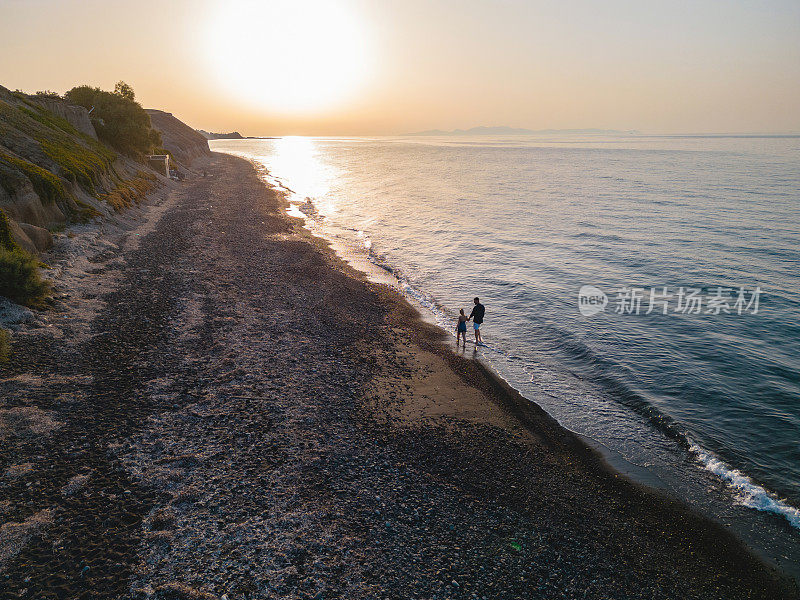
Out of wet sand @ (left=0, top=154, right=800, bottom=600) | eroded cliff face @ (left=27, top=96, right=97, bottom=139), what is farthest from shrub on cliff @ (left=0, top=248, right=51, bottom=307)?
eroded cliff face @ (left=27, top=96, right=97, bottom=139)

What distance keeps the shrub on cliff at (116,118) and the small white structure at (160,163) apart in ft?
11.5

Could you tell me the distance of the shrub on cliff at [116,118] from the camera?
2357 inches

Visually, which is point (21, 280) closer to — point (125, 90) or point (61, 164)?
point (61, 164)

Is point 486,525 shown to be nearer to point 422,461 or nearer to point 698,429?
point 422,461

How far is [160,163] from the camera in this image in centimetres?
7231

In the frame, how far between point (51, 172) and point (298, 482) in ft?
115

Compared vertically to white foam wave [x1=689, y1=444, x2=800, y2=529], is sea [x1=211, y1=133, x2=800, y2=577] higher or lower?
higher

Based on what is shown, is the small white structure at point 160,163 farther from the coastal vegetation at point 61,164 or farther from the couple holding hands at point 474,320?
the couple holding hands at point 474,320

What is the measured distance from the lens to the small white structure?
233ft

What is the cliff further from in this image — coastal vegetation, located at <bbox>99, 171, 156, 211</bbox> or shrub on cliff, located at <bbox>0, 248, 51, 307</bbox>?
shrub on cliff, located at <bbox>0, 248, 51, 307</bbox>

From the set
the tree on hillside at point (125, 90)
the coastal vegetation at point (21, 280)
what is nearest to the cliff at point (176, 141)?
the tree on hillside at point (125, 90)

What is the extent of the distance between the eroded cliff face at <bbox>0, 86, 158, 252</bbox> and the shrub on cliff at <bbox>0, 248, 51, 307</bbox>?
4991 millimetres

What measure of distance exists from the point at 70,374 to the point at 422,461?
42.7ft

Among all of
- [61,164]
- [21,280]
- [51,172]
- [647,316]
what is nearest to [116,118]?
[61,164]
